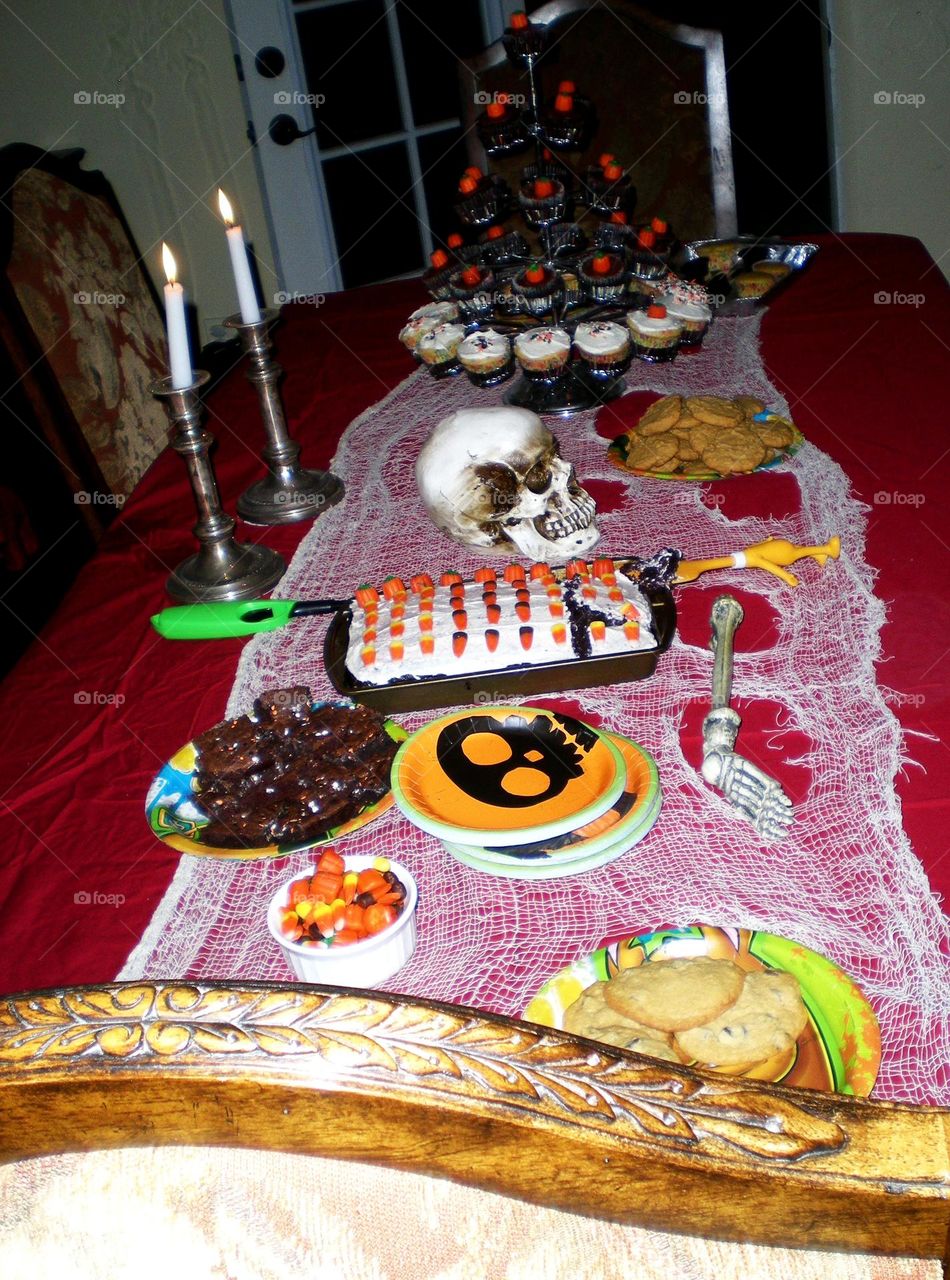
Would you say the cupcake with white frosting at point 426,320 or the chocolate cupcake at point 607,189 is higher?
the chocolate cupcake at point 607,189

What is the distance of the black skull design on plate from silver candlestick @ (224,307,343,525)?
69 centimetres

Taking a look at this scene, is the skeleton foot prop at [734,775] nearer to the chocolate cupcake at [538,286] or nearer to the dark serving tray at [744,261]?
the chocolate cupcake at [538,286]

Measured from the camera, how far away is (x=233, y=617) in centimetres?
128

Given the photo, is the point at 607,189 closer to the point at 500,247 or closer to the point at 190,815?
the point at 500,247

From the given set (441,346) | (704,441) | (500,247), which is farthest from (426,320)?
(704,441)

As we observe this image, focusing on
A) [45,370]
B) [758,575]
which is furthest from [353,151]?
[758,575]

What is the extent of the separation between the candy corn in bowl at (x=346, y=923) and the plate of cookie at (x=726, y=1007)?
0.12m

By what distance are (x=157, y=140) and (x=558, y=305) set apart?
97.2 inches

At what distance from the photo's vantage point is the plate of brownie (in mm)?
907

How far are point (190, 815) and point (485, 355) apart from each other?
1.05 m

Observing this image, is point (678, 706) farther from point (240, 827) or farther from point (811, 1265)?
point (811, 1265)

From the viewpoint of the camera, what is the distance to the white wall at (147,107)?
339 centimetres

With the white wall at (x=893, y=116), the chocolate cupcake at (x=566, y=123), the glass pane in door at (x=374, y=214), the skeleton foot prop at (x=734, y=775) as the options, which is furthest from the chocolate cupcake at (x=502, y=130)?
the white wall at (x=893, y=116)

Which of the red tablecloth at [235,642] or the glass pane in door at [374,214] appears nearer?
the red tablecloth at [235,642]
